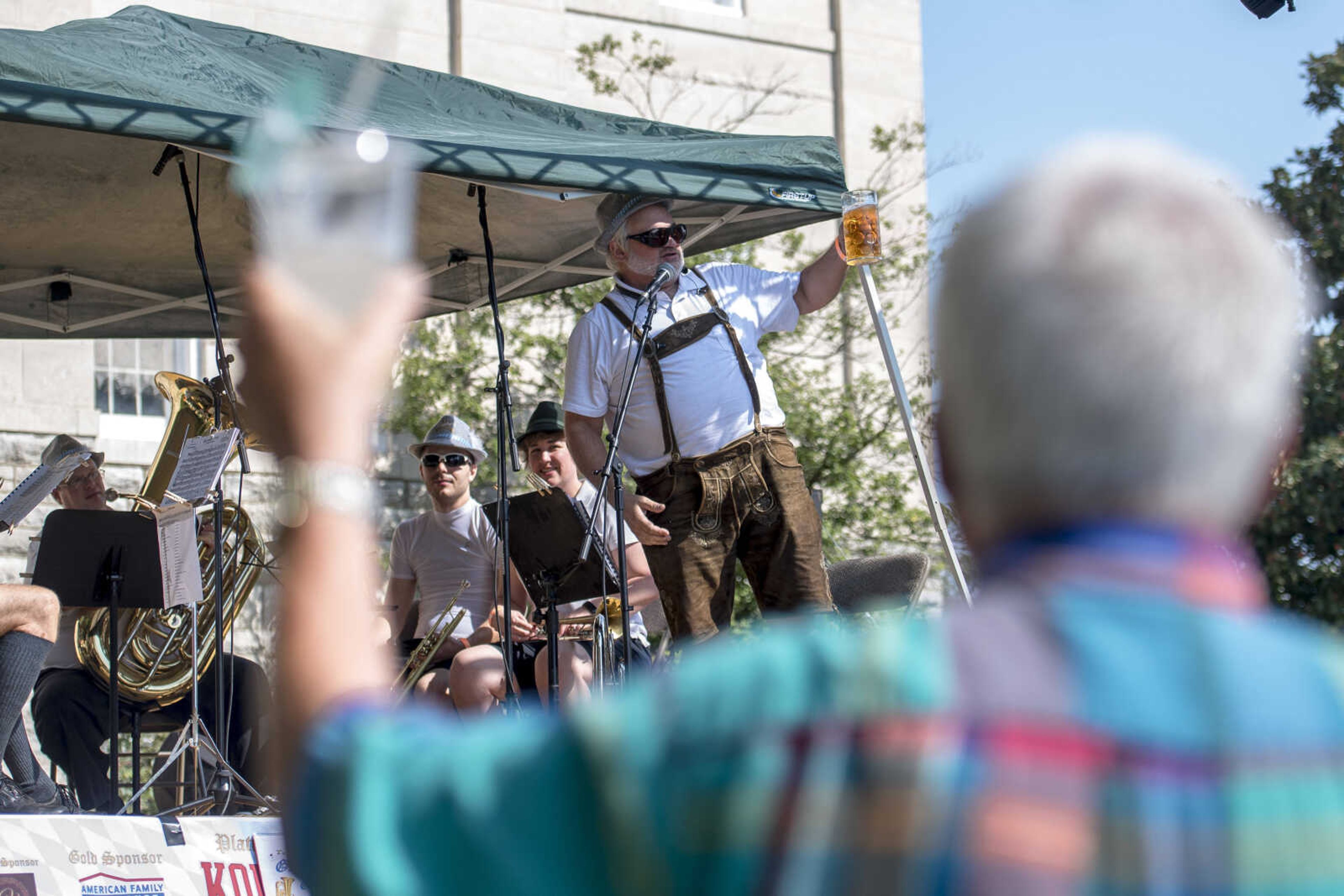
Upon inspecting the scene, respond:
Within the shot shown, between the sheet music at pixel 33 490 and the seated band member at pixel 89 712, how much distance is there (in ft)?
0.43

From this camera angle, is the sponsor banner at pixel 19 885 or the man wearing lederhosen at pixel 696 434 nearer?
the sponsor banner at pixel 19 885

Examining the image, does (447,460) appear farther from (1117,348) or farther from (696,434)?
(1117,348)

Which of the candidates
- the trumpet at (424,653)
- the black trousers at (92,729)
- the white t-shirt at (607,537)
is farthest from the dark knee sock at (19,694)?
the white t-shirt at (607,537)

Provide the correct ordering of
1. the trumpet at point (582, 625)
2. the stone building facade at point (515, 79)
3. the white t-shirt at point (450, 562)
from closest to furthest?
the trumpet at point (582, 625)
the white t-shirt at point (450, 562)
the stone building facade at point (515, 79)

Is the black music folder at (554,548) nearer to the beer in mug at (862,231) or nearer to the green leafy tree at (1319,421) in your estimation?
the beer in mug at (862,231)

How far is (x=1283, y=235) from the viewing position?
94 cm

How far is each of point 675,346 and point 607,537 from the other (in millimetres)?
717

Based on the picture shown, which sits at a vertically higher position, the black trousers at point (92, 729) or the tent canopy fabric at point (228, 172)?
the tent canopy fabric at point (228, 172)

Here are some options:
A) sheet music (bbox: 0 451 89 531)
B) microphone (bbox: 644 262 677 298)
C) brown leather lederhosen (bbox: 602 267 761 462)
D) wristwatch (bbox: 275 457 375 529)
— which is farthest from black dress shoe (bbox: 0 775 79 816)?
wristwatch (bbox: 275 457 375 529)

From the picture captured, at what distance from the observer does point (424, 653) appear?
5.59m

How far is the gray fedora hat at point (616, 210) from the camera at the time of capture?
4.96 m

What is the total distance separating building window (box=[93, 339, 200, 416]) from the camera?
9.04 metres

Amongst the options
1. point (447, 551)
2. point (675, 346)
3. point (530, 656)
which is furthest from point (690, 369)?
A: point (447, 551)

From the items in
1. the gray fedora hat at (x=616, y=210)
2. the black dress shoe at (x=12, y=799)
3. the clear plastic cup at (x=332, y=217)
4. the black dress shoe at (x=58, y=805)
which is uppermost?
the gray fedora hat at (x=616, y=210)
